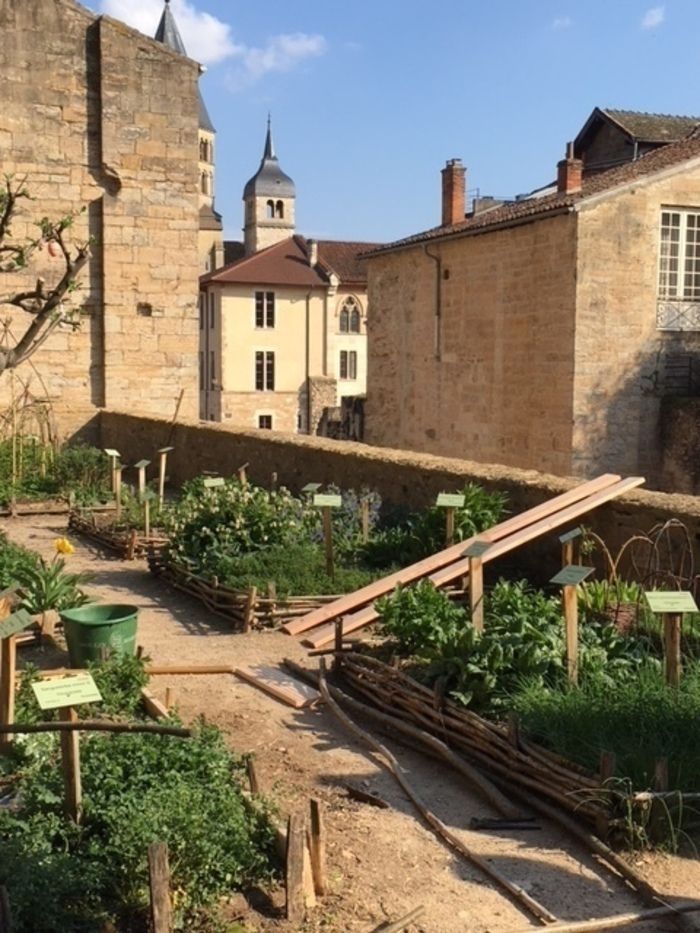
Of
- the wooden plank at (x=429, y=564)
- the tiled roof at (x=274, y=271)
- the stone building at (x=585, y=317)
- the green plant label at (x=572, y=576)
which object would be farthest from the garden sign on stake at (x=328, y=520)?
the tiled roof at (x=274, y=271)

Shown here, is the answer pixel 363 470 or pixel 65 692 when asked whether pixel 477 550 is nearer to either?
pixel 65 692

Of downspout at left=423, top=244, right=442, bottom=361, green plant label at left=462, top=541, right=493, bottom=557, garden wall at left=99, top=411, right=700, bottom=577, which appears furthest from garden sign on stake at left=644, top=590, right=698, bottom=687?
downspout at left=423, top=244, right=442, bottom=361

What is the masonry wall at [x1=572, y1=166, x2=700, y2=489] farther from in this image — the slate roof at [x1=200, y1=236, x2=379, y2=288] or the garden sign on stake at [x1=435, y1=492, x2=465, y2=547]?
the slate roof at [x1=200, y1=236, x2=379, y2=288]

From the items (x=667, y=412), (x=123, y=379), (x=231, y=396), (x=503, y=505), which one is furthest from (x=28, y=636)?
(x=231, y=396)

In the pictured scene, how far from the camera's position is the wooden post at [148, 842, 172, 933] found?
3.26 m

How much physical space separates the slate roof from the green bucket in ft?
126

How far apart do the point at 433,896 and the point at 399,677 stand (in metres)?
2.00

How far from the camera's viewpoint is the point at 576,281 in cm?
1870

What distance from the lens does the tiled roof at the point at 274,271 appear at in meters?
44.0

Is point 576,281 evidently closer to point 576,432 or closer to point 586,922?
point 576,432

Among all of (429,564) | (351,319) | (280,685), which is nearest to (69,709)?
(280,685)

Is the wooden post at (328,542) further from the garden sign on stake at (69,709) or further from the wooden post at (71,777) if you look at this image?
the wooden post at (71,777)

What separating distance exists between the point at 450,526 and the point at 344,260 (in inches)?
1647

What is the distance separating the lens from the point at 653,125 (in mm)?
26641
